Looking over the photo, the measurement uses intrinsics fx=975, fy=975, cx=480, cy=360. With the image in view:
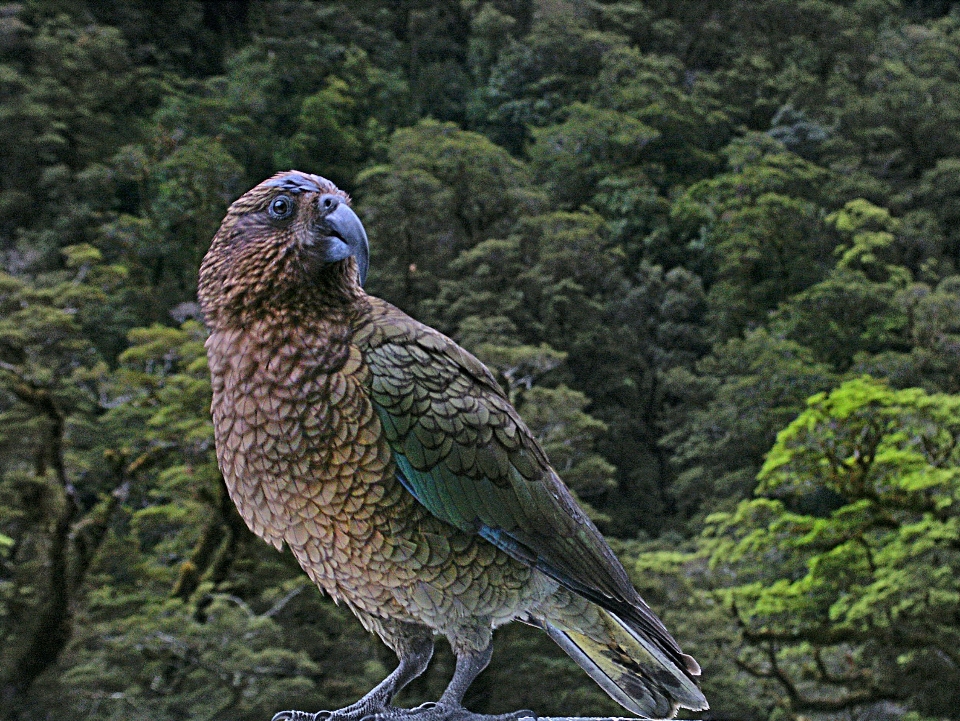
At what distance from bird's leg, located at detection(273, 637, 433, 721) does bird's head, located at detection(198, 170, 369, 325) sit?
73 cm

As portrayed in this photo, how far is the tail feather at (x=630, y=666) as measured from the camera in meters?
1.90

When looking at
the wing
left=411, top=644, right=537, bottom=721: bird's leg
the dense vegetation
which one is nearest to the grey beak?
the wing

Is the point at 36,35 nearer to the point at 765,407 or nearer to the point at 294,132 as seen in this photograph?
the point at 294,132

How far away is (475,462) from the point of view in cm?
179

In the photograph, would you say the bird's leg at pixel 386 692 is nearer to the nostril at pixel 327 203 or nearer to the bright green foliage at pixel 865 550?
the nostril at pixel 327 203

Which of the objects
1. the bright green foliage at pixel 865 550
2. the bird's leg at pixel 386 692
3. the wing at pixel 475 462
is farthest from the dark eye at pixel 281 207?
the bright green foliage at pixel 865 550

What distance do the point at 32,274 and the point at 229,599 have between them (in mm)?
4627

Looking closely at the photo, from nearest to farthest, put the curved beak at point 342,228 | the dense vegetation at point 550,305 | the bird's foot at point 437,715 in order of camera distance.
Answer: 1. the curved beak at point 342,228
2. the bird's foot at point 437,715
3. the dense vegetation at point 550,305

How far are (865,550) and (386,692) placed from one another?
7149 millimetres

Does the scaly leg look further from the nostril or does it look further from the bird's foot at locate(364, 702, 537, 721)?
the nostril

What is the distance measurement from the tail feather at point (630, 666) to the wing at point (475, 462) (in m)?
0.03

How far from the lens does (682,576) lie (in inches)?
350

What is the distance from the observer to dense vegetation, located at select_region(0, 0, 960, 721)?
26.3ft

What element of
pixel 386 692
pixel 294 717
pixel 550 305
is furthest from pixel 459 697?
pixel 550 305
